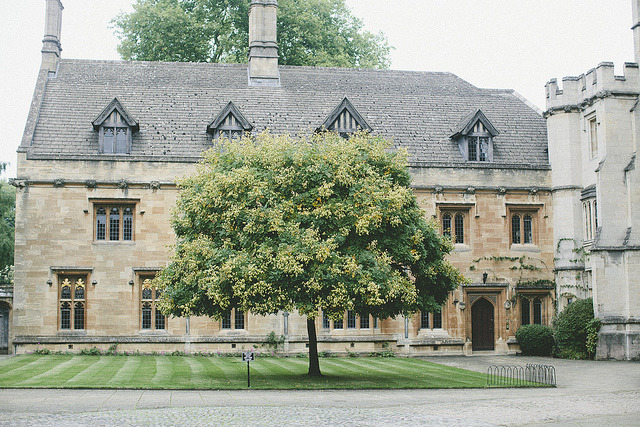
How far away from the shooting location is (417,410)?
1633 cm

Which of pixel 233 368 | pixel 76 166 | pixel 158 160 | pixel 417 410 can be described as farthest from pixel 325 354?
pixel 417 410

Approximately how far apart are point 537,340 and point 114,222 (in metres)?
18.8

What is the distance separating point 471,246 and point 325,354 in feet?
26.9

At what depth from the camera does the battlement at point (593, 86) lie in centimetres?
3197

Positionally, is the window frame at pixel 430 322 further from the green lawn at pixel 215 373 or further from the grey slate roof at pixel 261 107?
the grey slate roof at pixel 261 107

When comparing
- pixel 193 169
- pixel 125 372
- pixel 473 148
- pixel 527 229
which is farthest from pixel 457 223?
pixel 125 372

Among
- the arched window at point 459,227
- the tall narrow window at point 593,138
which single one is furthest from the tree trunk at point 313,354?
the tall narrow window at point 593,138

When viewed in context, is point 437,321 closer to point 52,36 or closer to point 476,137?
point 476,137

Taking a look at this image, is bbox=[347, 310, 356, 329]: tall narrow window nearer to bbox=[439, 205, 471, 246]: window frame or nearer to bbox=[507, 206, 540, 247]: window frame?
bbox=[439, 205, 471, 246]: window frame

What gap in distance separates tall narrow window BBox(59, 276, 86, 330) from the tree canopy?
19.0 m

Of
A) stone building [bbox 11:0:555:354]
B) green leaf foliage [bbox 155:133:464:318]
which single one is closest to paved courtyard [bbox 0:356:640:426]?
green leaf foliage [bbox 155:133:464:318]

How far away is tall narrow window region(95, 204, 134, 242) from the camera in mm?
32344

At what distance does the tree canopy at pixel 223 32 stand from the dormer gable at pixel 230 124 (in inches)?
531

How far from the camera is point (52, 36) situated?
38062 millimetres
